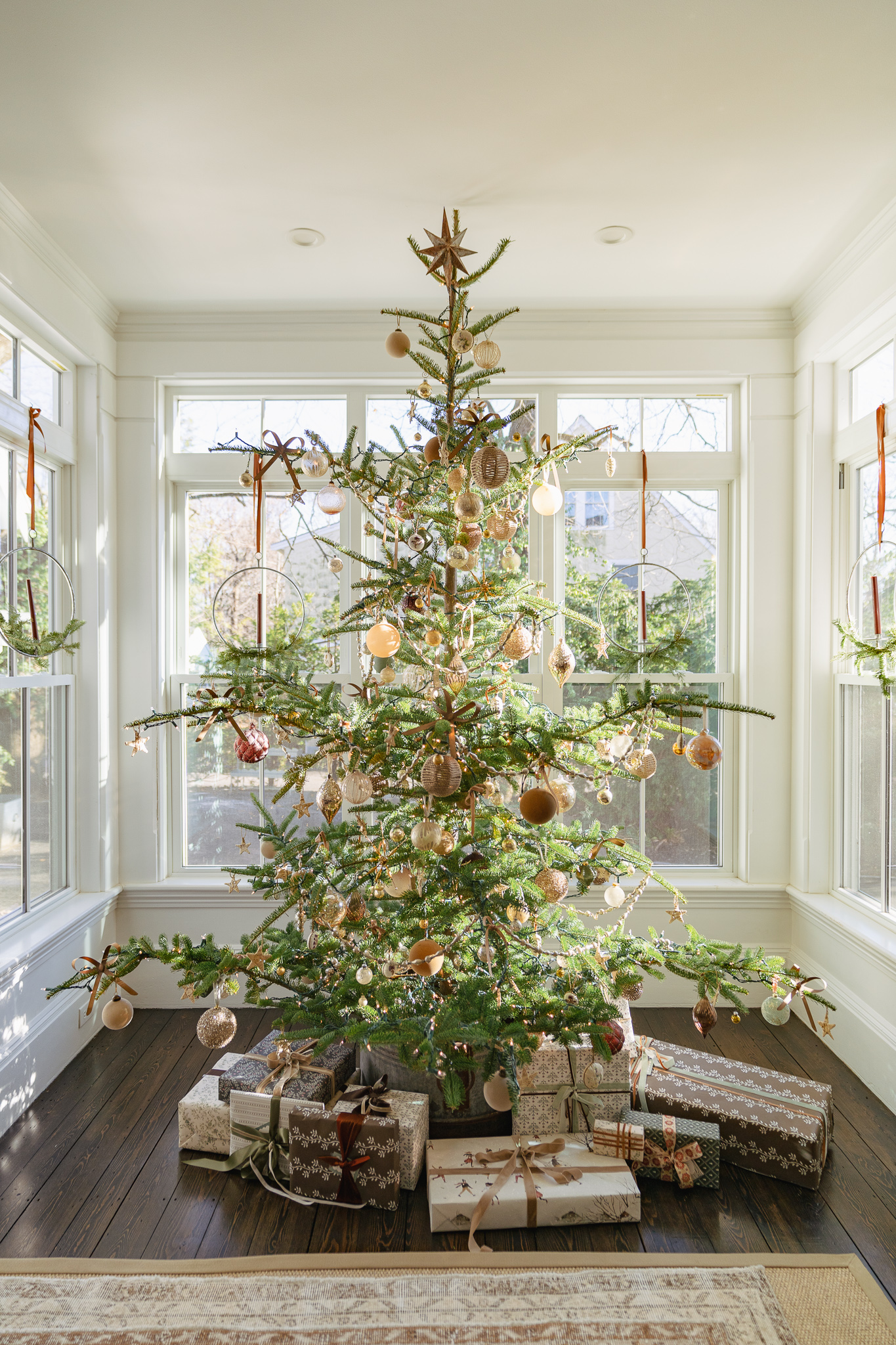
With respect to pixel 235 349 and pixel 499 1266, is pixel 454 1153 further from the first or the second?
pixel 235 349

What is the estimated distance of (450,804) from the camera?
6.07 ft

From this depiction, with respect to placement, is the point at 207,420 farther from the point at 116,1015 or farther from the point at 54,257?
the point at 116,1015

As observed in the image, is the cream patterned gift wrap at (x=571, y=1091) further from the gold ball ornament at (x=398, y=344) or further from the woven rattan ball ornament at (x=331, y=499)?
the gold ball ornament at (x=398, y=344)

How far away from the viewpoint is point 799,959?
3023mm

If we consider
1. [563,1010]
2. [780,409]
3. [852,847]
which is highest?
[780,409]

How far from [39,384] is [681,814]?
281 centimetres

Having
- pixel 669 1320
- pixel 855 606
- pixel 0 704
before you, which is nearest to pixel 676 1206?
pixel 669 1320

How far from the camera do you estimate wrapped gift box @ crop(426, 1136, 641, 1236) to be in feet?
5.86

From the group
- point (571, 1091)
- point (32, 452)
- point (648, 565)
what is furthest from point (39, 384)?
point (571, 1091)

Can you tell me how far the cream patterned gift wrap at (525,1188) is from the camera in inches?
70.2

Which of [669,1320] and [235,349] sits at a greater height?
[235,349]

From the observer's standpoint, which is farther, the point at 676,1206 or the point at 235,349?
the point at 235,349

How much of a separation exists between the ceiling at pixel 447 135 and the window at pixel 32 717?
2.74ft

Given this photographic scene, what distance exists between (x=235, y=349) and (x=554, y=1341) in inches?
123
